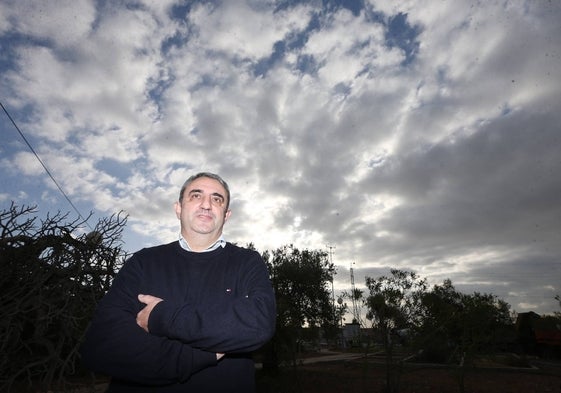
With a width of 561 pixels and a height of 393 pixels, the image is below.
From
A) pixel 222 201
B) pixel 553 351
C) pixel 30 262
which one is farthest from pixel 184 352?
pixel 553 351

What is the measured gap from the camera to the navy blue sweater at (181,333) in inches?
72.6

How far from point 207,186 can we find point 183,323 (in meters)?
1.28

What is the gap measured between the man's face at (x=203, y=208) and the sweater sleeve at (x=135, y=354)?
0.82m

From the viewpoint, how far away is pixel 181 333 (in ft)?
6.01

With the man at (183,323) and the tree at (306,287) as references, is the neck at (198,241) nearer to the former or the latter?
the man at (183,323)

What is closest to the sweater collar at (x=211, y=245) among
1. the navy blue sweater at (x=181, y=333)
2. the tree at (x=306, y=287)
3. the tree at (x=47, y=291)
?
the navy blue sweater at (x=181, y=333)

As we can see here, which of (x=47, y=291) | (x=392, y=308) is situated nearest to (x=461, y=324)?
(x=392, y=308)

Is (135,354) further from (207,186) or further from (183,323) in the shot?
(207,186)

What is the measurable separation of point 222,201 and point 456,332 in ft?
74.9

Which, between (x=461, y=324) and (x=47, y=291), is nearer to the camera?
(x=47, y=291)

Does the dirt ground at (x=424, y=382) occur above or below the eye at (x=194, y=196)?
below

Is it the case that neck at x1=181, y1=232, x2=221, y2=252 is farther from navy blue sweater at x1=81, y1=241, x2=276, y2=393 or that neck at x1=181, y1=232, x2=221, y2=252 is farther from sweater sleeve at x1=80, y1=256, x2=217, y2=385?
sweater sleeve at x1=80, y1=256, x2=217, y2=385

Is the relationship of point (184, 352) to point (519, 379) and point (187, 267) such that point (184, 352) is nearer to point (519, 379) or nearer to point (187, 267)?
point (187, 267)

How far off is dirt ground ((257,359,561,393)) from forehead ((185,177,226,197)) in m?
15.9
